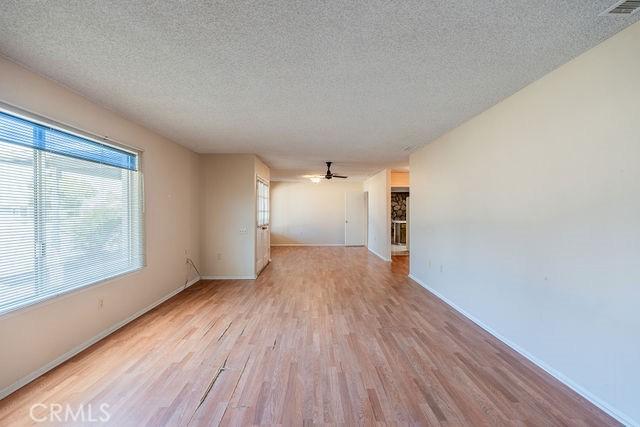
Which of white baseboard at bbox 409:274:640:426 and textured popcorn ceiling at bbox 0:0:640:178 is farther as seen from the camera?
white baseboard at bbox 409:274:640:426

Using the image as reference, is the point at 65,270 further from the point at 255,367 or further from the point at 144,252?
the point at 255,367

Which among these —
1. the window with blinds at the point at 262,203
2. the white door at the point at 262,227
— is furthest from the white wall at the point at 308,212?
the window with blinds at the point at 262,203

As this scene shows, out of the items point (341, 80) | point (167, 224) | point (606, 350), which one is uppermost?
point (341, 80)

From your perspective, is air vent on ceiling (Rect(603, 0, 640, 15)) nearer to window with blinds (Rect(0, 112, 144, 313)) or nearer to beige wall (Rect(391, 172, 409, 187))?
window with blinds (Rect(0, 112, 144, 313))

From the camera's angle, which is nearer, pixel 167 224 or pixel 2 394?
pixel 2 394

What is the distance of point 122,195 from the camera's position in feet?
10.9

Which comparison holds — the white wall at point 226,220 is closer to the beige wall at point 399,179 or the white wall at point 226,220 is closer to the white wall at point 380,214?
the white wall at point 380,214

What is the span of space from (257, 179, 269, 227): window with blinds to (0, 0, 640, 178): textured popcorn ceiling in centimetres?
302

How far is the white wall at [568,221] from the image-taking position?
1.74 m

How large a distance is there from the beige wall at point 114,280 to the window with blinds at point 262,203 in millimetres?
1305

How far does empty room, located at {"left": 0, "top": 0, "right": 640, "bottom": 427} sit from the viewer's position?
1.72 metres

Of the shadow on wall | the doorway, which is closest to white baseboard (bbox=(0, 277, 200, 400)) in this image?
the shadow on wall

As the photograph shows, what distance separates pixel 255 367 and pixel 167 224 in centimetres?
290

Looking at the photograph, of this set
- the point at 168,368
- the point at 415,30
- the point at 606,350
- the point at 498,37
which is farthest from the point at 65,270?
the point at 606,350
